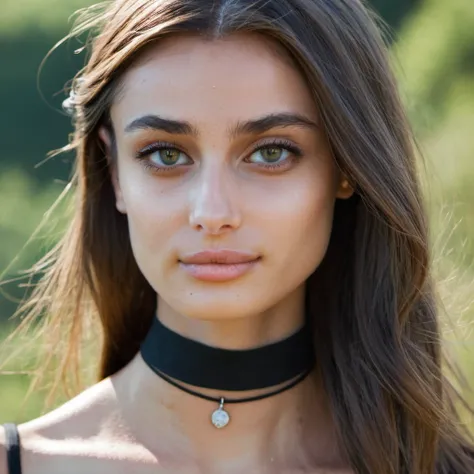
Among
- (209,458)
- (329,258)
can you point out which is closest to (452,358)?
(329,258)

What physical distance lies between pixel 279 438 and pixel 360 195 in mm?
489

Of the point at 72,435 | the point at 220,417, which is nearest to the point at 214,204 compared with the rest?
the point at 220,417

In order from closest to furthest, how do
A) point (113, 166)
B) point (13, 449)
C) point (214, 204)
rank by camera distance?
point (214, 204) < point (13, 449) < point (113, 166)

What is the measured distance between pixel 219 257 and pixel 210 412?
34 cm

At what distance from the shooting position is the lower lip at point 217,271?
216cm

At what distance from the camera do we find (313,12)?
2.21 m

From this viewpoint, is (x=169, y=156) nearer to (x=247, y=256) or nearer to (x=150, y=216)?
(x=150, y=216)

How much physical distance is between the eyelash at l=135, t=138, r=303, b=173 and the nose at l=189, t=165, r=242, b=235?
8 centimetres

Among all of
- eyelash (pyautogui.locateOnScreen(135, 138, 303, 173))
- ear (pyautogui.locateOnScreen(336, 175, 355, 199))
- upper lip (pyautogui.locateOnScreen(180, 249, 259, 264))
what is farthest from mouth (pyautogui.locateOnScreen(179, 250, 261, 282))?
ear (pyautogui.locateOnScreen(336, 175, 355, 199))

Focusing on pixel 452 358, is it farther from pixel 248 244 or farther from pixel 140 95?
pixel 140 95

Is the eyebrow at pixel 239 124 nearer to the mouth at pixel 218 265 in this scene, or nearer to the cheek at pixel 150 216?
the cheek at pixel 150 216

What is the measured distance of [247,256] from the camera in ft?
7.13

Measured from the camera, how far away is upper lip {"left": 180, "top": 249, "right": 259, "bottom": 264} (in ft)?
7.06

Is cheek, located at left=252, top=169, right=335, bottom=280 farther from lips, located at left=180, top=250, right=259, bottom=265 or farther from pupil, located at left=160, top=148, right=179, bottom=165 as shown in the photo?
pupil, located at left=160, top=148, right=179, bottom=165
